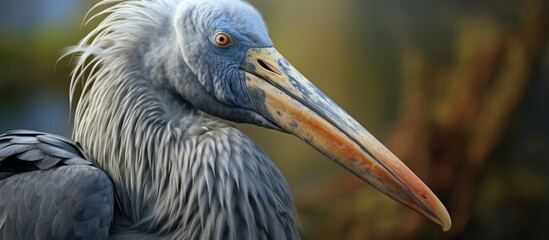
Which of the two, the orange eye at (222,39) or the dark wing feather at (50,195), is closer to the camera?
the dark wing feather at (50,195)

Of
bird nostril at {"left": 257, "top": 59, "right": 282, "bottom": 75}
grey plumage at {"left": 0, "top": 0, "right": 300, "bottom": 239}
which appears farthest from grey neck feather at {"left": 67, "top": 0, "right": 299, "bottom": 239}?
bird nostril at {"left": 257, "top": 59, "right": 282, "bottom": 75}

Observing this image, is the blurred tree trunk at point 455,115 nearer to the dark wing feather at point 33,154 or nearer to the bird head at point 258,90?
the bird head at point 258,90

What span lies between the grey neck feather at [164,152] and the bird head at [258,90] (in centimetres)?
4

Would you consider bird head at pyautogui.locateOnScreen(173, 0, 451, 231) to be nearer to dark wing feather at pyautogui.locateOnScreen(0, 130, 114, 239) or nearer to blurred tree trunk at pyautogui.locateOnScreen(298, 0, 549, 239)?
dark wing feather at pyautogui.locateOnScreen(0, 130, 114, 239)

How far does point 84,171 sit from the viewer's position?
1.17 metres

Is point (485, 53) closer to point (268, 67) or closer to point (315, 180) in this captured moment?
point (315, 180)

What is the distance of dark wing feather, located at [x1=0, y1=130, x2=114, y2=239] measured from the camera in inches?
44.4

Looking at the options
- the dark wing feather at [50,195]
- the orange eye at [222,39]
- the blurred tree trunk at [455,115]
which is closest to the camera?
the dark wing feather at [50,195]

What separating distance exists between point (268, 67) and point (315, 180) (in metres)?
1.12

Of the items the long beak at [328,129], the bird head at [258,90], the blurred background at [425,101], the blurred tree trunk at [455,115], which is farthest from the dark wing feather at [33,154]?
the blurred tree trunk at [455,115]

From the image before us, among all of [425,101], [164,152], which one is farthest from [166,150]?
[425,101]

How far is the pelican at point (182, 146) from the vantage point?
1.18 meters

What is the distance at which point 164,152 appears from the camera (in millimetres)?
1247

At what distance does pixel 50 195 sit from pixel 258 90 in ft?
1.34
